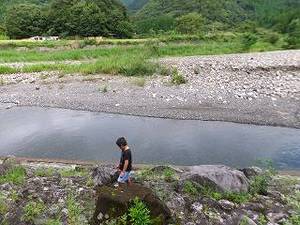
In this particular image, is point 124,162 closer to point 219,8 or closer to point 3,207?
point 3,207

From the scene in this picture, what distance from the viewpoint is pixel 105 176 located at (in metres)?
12.9

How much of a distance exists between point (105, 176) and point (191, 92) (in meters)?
17.3

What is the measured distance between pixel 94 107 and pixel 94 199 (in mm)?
16009

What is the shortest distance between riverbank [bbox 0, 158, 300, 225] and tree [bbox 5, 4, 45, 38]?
59597 mm

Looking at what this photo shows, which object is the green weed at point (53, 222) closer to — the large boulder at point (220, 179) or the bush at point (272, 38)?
the large boulder at point (220, 179)

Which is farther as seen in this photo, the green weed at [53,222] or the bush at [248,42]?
the bush at [248,42]

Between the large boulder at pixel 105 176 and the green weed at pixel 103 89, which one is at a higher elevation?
the large boulder at pixel 105 176

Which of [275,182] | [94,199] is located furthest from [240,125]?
[94,199]

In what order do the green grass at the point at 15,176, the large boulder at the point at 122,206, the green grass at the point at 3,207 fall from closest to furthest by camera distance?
the large boulder at the point at 122,206
the green grass at the point at 3,207
the green grass at the point at 15,176

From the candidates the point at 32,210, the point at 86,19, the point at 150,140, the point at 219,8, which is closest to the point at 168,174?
the point at 32,210

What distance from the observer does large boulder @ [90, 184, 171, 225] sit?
1094 cm

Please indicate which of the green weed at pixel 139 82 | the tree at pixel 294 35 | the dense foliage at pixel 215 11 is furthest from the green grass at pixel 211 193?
the dense foliage at pixel 215 11

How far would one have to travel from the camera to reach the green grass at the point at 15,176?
13.7 meters

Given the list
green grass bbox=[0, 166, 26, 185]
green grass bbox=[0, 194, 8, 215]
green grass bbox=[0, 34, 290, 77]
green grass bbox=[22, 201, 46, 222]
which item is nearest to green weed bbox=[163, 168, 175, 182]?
green grass bbox=[22, 201, 46, 222]
